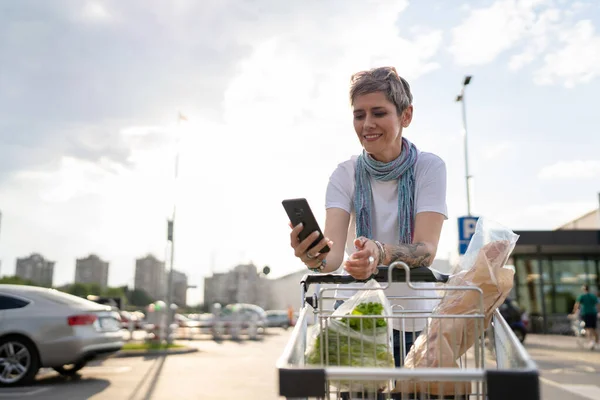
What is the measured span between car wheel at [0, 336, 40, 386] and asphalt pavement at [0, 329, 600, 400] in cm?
24

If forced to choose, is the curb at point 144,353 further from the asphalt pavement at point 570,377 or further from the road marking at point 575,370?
the road marking at point 575,370

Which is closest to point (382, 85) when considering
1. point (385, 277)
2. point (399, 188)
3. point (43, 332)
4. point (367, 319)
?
point (399, 188)

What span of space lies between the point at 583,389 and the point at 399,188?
750 cm

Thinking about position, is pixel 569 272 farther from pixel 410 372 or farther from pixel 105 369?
pixel 410 372

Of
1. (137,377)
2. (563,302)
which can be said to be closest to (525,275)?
(563,302)

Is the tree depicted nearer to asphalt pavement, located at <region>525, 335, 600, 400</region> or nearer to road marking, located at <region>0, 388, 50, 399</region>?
asphalt pavement, located at <region>525, 335, 600, 400</region>

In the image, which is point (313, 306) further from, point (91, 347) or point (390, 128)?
point (91, 347)

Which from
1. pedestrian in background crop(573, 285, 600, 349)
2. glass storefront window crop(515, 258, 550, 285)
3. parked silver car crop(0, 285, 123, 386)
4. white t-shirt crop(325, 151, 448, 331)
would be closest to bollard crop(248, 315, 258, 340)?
pedestrian in background crop(573, 285, 600, 349)

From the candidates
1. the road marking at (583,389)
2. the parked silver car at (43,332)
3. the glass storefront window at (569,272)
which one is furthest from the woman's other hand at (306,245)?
the glass storefront window at (569,272)

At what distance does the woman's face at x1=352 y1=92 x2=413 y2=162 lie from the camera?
2549 mm

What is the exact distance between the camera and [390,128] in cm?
257

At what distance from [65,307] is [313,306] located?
8801mm

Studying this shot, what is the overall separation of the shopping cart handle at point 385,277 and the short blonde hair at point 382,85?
2.43 ft

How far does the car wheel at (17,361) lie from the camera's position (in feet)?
30.7
